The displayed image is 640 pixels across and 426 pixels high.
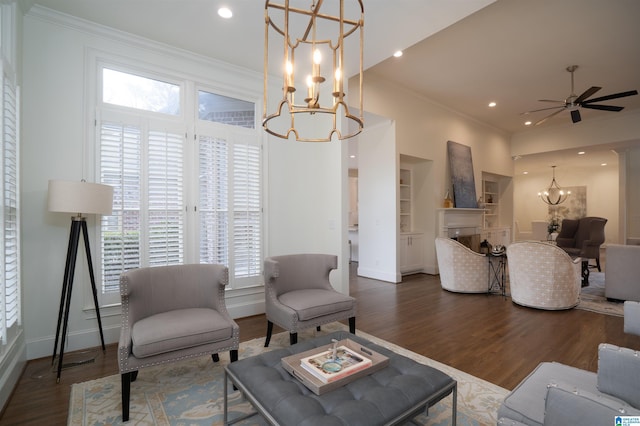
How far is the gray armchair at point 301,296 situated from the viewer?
291cm

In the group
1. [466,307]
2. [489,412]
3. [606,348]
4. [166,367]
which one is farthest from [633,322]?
[166,367]

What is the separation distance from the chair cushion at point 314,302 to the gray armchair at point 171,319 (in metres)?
0.60

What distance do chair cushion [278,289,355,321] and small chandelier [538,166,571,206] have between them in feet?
42.3

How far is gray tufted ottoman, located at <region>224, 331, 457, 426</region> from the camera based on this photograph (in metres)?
1.40

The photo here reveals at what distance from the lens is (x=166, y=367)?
2711 millimetres

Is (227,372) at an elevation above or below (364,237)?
below

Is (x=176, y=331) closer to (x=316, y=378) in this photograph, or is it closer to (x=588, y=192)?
(x=316, y=378)

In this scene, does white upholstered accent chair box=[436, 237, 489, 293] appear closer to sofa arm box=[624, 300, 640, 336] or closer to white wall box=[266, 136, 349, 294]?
white wall box=[266, 136, 349, 294]

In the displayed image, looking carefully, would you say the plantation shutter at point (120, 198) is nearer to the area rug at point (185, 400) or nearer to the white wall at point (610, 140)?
the area rug at point (185, 400)

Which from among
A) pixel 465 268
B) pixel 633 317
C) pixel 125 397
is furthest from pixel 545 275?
pixel 125 397

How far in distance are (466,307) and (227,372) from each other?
3.70 meters

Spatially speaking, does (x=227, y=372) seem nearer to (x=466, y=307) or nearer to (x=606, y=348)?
(x=606, y=348)

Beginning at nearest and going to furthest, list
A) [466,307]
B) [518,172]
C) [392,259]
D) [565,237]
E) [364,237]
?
[466,307] → [392,259] → [364,237] → [565,237] → [518,172]

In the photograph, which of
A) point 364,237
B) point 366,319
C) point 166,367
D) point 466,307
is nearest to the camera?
point 166,367
